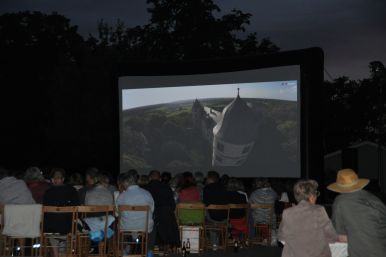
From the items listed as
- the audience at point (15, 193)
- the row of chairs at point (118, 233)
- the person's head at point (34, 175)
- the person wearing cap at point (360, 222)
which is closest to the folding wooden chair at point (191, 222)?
the row of chairs at point (118, 233)

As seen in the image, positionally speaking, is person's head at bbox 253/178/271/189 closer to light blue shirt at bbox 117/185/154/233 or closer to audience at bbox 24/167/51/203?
light blue shirt at bbox 117/185/154/233

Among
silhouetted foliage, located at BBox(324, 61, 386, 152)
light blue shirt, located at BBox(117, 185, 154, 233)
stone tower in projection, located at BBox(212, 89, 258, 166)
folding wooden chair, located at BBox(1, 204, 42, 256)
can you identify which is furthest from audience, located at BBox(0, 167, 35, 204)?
silhouetted foliage, located at BBox(324, 61, 386, 152)

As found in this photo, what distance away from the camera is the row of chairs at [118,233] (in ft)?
25.6

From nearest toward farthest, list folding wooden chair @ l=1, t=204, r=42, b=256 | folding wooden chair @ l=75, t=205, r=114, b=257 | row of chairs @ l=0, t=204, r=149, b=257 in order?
folding wooden chair @ l=1, t=204, r=42, b=256 < row of chairs @ l=0, t=204, r=149, b=257 < folding wooden chair @ l=75, t=205, r=114, b=257

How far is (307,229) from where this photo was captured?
475 centimetres

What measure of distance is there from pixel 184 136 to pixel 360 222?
11.4 metres

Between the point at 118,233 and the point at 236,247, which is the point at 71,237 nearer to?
the point at 118,233

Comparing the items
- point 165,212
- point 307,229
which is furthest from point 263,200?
point 307,229

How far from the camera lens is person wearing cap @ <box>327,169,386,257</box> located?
15.4 feet

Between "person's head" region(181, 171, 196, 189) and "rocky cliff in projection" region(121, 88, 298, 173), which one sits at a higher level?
"rocky cliff in projection" region(121, 88, 298, 173)

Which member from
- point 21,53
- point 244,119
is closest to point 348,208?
point 244,119

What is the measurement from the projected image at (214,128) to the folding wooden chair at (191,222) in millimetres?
5417

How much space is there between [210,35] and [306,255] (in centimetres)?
3019

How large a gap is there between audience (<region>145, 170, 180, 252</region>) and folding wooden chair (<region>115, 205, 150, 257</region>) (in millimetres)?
311
